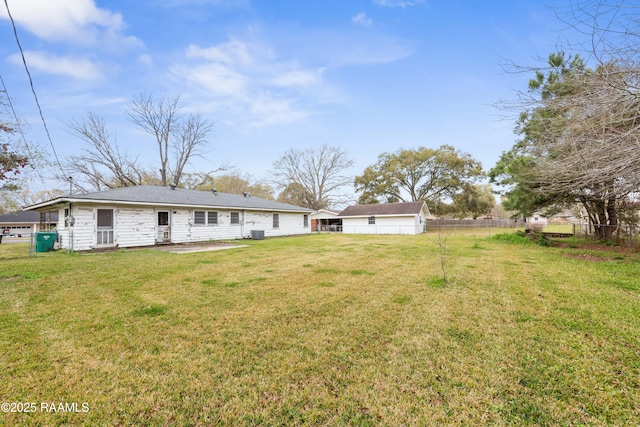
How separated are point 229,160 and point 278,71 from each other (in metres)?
16.1

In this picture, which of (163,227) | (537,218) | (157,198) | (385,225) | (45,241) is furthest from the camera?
(537,218)

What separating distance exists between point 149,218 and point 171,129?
1617 centimetres

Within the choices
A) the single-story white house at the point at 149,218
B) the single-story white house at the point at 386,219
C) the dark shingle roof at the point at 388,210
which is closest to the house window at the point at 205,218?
the single-story white house at the point at 149,218

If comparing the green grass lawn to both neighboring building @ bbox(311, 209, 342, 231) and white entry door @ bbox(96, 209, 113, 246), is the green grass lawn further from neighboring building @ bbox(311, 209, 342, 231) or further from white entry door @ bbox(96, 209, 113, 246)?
neighboring building @ bbox(311, 209, 342, 231)

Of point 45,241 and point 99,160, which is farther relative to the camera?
point 99,160

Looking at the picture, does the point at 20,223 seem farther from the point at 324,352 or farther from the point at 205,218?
the point at 324,352

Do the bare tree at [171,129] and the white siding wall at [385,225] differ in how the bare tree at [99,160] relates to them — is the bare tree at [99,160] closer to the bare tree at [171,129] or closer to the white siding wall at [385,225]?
the bare tree at [171,129]

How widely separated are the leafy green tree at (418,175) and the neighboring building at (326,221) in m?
7.27

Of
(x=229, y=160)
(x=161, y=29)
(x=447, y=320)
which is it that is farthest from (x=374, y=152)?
(x=447, y=320)

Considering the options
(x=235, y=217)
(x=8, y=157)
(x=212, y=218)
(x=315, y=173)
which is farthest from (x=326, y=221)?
(x=8, y=157)

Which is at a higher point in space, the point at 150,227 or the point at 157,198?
the point at 157,198

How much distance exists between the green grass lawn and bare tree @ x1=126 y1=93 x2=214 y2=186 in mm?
23168

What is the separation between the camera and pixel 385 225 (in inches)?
1014

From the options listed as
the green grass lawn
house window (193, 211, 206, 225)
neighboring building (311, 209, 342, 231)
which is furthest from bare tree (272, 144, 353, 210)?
the green grass lawn
